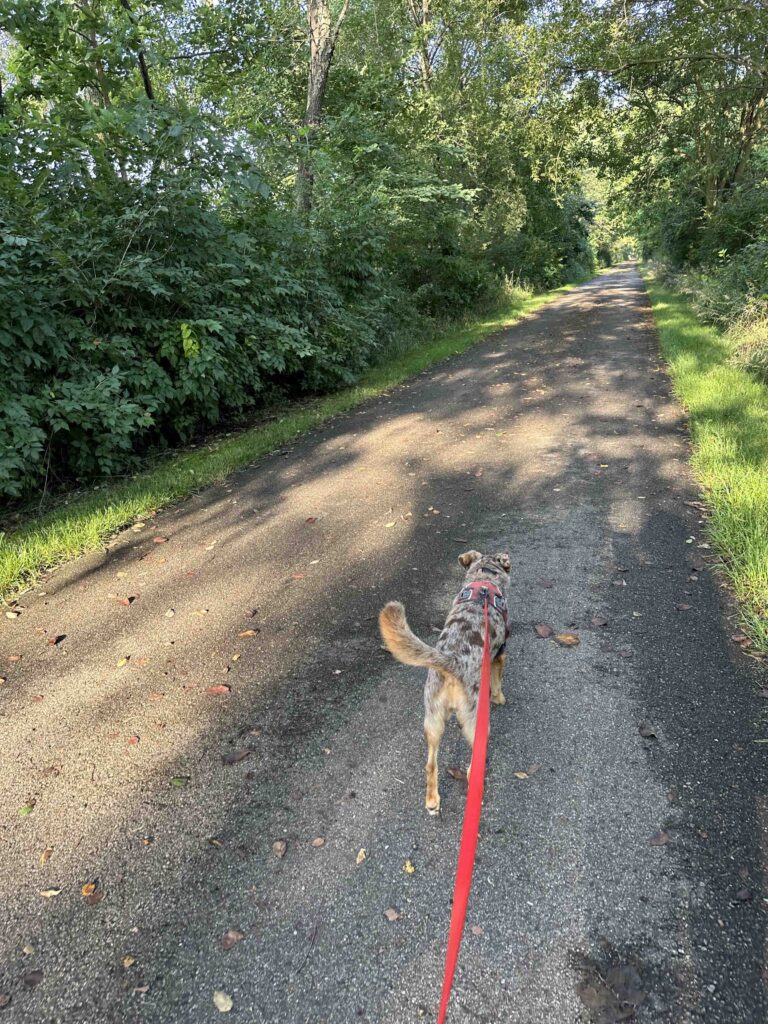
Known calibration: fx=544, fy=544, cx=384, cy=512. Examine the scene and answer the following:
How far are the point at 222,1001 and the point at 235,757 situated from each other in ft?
3.72

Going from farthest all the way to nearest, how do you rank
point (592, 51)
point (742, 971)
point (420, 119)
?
point (420, 119)
point (592, 51)
point (742, 971)

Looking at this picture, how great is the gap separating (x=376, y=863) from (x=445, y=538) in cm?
314

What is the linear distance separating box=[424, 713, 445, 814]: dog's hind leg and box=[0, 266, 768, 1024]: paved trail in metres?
0.07

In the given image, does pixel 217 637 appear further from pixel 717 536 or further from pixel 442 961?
pixel 717 536

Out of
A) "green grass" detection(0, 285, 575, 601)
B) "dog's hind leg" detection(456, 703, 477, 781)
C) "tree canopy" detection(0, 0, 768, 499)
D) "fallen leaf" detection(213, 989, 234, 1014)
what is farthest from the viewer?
"tree canopy" detection(0, 0, 768, 499)

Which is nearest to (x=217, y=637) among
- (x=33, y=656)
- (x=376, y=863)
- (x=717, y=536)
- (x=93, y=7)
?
(x=33, y=656)

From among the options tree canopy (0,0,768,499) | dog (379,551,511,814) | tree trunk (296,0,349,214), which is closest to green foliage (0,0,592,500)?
tree canopy (0,0,768,499)

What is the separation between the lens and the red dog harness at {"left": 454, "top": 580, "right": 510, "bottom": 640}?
2.92 meters

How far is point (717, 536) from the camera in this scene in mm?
4551

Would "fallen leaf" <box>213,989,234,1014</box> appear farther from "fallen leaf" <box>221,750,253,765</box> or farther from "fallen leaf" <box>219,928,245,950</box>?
"fallen leaf" <box>221,750,253,765</box>

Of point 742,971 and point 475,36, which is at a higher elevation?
point 475,36

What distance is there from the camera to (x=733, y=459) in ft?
18.7

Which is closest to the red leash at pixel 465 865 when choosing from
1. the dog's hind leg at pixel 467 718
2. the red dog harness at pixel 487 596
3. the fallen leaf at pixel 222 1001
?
the dog's hind leg at pixel 467 718

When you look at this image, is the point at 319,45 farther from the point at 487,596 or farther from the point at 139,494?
the point at 487,596
